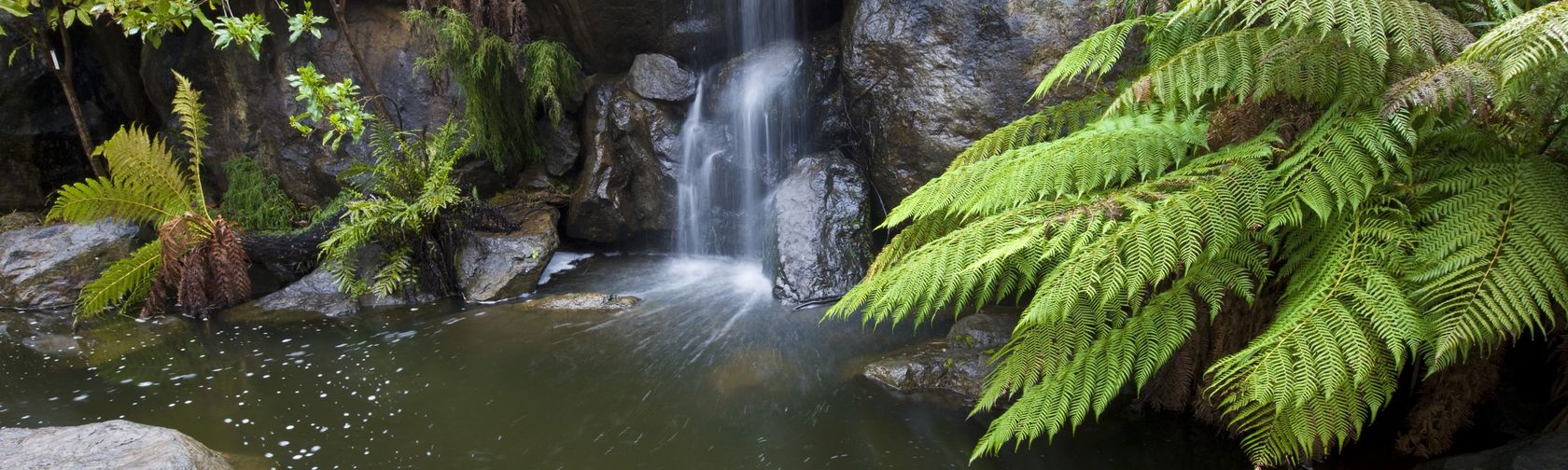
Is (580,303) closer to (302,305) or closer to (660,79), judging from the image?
(302,305)

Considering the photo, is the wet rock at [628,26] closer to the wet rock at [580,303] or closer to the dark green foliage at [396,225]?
the dark green foliage at [396,225]

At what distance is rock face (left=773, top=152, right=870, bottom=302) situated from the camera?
4918mm

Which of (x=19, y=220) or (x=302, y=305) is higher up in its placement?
(x=19, y=220)

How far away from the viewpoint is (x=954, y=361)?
3527 millimetres

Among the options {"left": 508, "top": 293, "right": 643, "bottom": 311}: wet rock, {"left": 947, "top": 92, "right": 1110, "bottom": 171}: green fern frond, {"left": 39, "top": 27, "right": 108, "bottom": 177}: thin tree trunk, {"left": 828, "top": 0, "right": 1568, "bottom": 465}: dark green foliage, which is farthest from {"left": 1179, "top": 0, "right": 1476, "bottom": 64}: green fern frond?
{"left": 39, "top": 27, "right": 108, "bottom": 177}: thin tree trunk

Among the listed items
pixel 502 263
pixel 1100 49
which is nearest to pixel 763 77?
pixel 502 263

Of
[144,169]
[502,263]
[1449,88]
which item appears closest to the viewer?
[1449,88]

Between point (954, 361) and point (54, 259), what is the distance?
596cm

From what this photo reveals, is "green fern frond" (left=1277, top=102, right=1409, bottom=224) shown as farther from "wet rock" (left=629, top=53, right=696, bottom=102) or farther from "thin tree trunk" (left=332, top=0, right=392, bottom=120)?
"thin tree trunk" (left=332, top=0, right=392, bottom=120)

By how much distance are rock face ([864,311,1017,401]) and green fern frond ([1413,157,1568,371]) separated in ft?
5.67

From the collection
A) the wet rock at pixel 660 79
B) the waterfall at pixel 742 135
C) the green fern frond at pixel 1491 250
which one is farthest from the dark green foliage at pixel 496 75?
the green fern frond at pixel 1491 250

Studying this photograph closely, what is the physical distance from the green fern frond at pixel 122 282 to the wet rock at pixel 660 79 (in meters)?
3.16

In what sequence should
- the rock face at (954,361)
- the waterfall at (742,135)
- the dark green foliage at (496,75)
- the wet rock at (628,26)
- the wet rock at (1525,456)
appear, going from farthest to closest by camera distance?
the wet rock at (628,26), the waterfall at (742,135), the dark green foliage at (496,75), the rock face at (954,361), the wet rock at (1525,456)

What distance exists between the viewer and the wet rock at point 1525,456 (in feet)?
6.46
